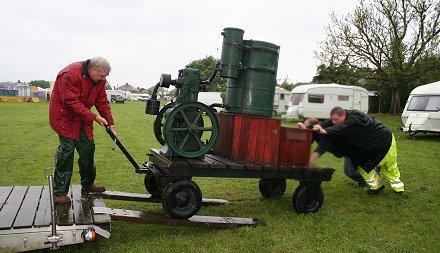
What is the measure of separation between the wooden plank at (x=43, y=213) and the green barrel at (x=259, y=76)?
2705mm

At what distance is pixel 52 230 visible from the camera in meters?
3.47

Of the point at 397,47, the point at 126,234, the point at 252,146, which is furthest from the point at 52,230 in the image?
the point at 397,47

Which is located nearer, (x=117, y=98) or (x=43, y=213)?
(x=43, y=213)

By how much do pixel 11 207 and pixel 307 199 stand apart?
3768mm

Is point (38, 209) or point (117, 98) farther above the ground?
point (117, 98)

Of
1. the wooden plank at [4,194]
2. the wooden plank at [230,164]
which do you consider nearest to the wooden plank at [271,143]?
the wooden plank at [230,164]

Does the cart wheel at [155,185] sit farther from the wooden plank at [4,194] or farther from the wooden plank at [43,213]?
the wooden plank at [4,194]

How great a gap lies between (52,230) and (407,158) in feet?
32.5

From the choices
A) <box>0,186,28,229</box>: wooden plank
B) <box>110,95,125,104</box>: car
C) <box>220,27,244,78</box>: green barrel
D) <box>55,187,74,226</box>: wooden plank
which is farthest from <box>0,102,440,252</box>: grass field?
<box>110,95,125,104</box>: car

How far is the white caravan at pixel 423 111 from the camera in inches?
627

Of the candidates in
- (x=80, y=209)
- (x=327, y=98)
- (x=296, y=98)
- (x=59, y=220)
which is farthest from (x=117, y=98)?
(x=59, y=220)

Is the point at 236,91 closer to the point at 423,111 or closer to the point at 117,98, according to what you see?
the point at 423,111

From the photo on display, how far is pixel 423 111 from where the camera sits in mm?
16547

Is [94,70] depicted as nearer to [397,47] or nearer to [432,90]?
[432,90]
